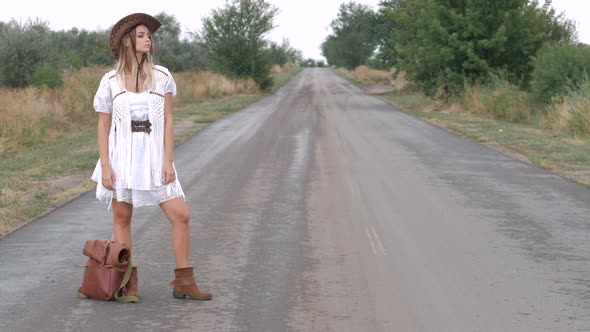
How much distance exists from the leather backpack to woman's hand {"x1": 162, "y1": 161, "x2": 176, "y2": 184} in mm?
556

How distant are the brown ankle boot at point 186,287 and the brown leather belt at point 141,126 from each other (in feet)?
A: 3.26

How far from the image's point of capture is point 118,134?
6070 millimetres

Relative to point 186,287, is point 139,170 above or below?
above

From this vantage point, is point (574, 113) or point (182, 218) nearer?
point (182, 218)

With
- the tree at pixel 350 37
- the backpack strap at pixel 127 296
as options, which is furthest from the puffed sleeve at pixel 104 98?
the tree at pixel 350 37

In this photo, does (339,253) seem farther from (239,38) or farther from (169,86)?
(239,38)

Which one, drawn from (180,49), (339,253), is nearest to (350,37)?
(180,49)

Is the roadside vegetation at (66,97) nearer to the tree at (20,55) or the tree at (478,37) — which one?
the tree at (20,55)

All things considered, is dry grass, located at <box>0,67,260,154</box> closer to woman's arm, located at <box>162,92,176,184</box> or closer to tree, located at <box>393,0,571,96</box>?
tree, located at <box>393,0,571,96</box>

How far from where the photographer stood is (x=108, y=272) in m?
6.10

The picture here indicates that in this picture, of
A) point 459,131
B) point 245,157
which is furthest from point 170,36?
point 245,157

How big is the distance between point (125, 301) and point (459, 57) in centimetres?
2840

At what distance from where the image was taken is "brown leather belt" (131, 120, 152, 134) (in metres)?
6.02

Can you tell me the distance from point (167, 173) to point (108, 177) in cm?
39
